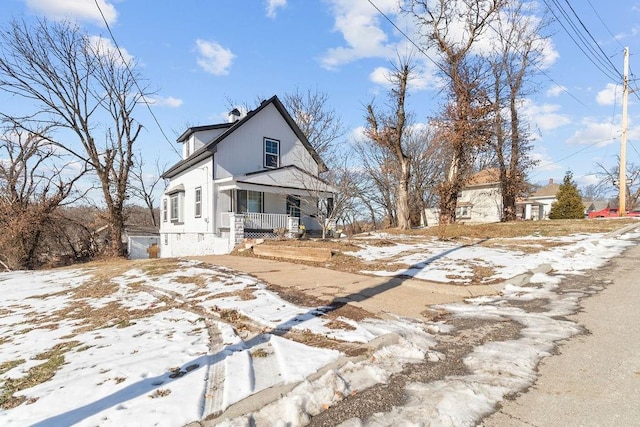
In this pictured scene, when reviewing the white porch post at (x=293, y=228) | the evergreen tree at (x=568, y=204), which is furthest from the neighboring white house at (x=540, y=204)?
the white porch post at (x=293, y=228)

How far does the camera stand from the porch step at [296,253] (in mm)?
10148

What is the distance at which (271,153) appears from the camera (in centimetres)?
1986

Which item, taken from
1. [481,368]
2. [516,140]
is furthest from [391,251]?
[516,140]

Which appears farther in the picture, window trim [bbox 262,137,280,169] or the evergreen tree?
the evergreen tree

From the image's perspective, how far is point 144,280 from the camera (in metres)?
8.66

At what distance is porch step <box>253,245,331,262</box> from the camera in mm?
10148

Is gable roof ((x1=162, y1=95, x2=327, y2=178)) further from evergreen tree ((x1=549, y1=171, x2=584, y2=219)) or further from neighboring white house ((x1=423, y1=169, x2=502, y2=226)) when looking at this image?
evergreen tree ((x1=549, y1=171, x2=584, y2=219))

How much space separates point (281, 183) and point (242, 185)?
2311mm

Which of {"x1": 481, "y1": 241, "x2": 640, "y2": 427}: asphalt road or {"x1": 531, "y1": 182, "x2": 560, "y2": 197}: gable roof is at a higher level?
{"x1": 531, "y1": 182, "x2": 560, "y2": 197}: gable roof

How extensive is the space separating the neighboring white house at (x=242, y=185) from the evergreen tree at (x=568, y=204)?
25296 mm

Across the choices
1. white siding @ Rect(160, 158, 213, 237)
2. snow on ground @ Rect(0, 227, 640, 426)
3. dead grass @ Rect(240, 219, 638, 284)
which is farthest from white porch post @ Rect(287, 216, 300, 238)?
snow on ground @ Rect(0, 227, 640, 426)

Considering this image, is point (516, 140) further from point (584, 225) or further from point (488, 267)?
point (488, 267)

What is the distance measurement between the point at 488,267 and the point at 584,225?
12.3 m

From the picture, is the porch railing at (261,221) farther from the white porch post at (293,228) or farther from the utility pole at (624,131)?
the utility pole at (624,131)
